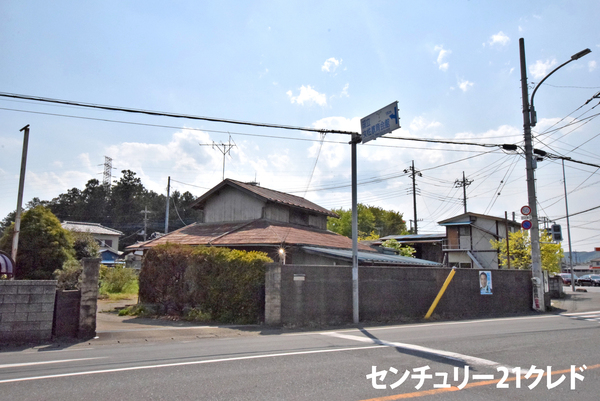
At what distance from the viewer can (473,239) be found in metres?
40.8

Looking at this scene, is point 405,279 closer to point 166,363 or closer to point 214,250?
point 214,250

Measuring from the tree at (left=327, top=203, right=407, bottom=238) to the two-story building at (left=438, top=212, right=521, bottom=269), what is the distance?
73.8 ft

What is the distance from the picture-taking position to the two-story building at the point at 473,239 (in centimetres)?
3953

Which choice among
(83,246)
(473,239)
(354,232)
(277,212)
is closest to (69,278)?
(83,246)

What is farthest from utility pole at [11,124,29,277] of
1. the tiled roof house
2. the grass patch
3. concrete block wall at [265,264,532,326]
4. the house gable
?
concrete block wall at [265,264,532,326]

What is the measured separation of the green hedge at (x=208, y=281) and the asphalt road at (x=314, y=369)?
123 inches

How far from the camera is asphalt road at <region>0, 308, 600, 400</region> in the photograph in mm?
5324

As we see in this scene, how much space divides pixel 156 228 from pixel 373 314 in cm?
6945

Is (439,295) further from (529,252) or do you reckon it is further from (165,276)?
(529,252)

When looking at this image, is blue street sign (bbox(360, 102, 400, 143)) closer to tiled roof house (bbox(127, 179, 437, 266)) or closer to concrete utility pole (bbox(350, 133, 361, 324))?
concrete utility pole (bbox(350, 133, 361, 324))

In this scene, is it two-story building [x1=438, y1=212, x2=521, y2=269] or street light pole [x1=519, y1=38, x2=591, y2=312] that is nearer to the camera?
street light pole [x1=519, y1=38, x2=591, y2=312]

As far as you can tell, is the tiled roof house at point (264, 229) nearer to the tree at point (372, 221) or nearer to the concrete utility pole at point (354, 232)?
the concrete utility pole at point (354, 232)

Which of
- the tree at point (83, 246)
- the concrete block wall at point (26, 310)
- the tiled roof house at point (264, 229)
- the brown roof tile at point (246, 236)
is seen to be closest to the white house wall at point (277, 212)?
the tiled roof house at point (264, 229)

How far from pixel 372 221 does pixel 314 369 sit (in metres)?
63.3
